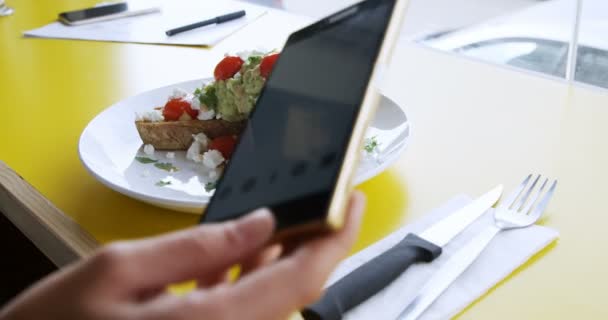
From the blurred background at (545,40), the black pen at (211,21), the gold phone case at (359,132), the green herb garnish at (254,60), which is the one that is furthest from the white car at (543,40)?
the gold phone case at (359,132)

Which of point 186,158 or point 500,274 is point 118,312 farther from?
point 186,158

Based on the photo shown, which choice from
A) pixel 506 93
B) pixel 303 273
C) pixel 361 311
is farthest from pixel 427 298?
pixel 506 93

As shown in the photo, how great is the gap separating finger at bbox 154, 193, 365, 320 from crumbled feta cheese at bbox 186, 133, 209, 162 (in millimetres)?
492

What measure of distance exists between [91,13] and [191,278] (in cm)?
128

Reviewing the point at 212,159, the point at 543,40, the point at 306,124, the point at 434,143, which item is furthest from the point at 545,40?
the point at 306,124

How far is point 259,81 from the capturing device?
82 centimetres

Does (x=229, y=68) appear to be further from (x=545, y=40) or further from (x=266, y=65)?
(x=545, y=40)

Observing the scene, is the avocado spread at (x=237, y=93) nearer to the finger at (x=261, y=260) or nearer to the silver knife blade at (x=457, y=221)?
the silver knife blade at (x=457, y=221)

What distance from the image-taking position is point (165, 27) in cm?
146

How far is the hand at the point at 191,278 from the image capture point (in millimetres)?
354

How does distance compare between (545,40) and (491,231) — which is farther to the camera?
(545,40)

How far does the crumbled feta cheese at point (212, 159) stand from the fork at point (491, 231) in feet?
1.05

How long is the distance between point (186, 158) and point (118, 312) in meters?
0.53

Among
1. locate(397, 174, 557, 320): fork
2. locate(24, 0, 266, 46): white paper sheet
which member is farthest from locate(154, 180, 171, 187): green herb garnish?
locate(24, 0, 266, 46): white paper sheet
